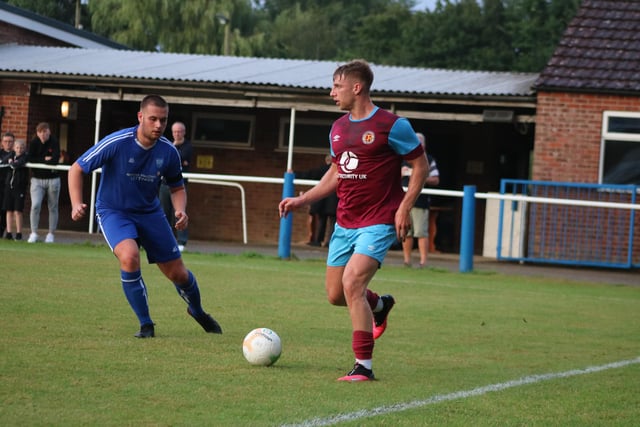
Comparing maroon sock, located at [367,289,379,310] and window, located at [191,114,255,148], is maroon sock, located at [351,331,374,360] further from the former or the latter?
window, located at [191,114,255,148]

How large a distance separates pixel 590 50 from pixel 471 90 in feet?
7.76

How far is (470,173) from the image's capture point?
25547 mm

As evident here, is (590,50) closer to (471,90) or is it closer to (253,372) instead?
(471,90)

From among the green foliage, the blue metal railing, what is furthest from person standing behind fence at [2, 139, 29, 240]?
the green foliage

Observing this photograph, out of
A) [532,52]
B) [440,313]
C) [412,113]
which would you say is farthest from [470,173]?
[532,52]

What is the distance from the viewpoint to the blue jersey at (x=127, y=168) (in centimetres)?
888

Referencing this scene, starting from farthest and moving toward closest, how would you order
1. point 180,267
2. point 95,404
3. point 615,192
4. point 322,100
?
1. point 322,100
2. point 615,192
3. point 180,267
4. point 95,404

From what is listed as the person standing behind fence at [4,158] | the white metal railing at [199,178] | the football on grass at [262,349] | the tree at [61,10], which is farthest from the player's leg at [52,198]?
the tree at [61,10]

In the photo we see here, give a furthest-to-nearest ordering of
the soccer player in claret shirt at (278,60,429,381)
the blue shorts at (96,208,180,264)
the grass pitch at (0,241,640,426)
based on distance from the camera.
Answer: the blue shorts at (96,208,180,264) < the soccer player in claret shirt at (278,60,429,381) < the grass pitch at (0,241,640,426)

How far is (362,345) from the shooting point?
724cm

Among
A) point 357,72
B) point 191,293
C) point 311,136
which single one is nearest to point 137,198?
point 191,293

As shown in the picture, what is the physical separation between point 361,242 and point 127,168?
7.70 ft

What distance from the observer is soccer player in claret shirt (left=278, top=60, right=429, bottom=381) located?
7.36m

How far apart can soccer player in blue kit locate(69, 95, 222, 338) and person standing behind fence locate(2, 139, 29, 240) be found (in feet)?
34.1
